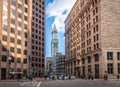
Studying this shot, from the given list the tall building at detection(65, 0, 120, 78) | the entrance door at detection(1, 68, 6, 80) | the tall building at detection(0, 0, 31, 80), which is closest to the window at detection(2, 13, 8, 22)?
the tall building at detection(0, 0, 31, 80)

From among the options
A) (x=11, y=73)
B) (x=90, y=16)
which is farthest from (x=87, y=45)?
(x=11, y=73)

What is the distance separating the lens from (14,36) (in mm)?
88688

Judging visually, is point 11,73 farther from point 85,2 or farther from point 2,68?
point 85,2

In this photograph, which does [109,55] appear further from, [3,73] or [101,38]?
[3,73]

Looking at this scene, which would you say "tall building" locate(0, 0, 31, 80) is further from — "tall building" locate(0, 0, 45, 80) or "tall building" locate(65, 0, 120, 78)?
"tall building" locate(65, 0, 120, 78)

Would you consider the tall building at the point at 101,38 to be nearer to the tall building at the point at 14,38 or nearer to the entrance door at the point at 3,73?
the tall building at the point at 14,38

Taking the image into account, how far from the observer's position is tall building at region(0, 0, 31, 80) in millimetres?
81975

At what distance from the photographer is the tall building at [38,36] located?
447 ft

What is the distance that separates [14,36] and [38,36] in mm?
53366

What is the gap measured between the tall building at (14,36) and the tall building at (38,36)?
3713cm

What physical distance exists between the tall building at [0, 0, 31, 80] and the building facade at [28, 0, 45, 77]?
37085 millimetres

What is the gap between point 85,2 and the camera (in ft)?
353

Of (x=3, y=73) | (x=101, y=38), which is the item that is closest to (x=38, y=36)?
(x=3, y=73)

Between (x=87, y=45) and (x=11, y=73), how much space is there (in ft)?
118
